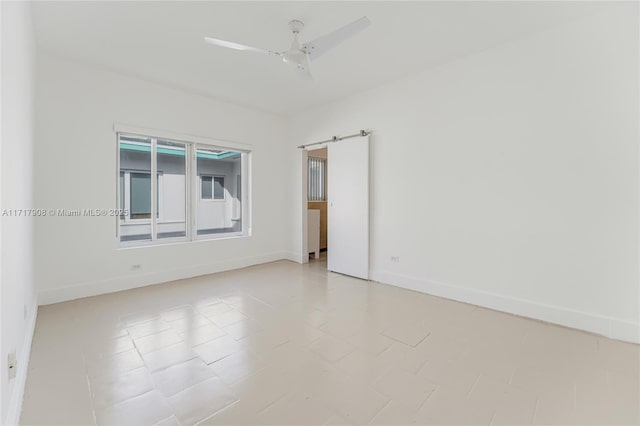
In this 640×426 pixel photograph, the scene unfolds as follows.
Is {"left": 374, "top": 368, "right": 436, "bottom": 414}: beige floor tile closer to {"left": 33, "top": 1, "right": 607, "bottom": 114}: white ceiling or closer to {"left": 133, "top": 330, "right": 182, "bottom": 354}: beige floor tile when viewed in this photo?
{"left": 133, "top": 330, "right": 182, "bottom": 354}: beige floor tile

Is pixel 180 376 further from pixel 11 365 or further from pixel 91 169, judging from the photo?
pixel 91 169

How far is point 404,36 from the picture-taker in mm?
2893

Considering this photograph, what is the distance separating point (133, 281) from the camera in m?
3.87

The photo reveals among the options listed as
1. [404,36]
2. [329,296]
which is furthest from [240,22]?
[329,296]

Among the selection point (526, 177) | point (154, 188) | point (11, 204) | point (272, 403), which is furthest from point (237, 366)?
point (526, 177)

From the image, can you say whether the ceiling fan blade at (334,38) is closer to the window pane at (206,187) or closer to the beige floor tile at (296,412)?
the beige floor tile at (296,412)

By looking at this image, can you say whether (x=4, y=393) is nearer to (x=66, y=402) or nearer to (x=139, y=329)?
(x=66, y=402)

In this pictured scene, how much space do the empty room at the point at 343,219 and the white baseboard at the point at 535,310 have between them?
0.05 ft

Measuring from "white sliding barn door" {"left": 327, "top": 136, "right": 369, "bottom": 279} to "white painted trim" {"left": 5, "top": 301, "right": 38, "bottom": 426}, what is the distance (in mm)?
3590

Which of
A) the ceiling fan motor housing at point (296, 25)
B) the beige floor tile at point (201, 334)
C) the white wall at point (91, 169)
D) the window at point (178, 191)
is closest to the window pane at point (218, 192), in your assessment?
the window at point (178, 191)

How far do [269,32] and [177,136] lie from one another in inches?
89.6

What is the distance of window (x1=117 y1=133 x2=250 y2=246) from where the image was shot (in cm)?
401

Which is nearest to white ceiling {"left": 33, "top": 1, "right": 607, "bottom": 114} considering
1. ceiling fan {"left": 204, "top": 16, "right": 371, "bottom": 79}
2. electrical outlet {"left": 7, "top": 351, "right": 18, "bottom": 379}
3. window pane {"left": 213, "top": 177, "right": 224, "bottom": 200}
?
ceiling fan {"left": 204, "top": 16, "right": 371, "bottom": 79}

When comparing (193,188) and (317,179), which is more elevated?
(317,179)
